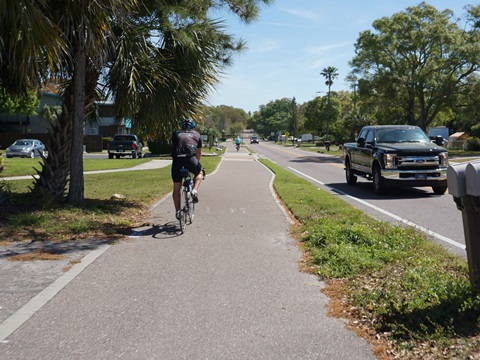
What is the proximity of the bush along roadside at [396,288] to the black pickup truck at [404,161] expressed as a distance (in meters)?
5.96

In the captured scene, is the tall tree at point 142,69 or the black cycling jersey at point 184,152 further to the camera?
the tall tree at point 142,69

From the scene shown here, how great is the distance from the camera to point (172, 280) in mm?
5754

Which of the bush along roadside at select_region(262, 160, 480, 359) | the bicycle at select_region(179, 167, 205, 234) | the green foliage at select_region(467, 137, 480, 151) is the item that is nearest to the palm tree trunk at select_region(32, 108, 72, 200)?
the bicycle at select_region(179, 167, 205, 234)

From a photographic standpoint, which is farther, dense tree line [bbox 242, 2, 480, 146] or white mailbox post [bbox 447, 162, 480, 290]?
dense tree line [bbox 242, 2, 480, 146]

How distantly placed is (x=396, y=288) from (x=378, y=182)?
10.2 meters

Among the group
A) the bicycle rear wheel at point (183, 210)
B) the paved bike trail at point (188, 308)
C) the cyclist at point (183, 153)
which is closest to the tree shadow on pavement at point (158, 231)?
the bicycle rear wheel at point (183, 210)

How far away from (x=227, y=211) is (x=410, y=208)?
4382 millimetres

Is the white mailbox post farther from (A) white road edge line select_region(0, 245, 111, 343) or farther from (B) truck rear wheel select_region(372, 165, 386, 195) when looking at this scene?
(B) truck rear wheel select_region(372, 165, 386, 195)

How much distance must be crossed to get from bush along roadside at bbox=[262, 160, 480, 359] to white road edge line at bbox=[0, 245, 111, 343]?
276 cm

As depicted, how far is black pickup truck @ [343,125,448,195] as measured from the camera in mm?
14172

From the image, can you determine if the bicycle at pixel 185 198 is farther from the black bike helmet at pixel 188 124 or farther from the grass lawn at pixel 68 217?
the grass lawn at pixel 68 217

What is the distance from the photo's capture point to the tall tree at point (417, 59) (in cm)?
3912

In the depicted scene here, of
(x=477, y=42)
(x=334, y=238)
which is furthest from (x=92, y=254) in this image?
(x=477, y=42)

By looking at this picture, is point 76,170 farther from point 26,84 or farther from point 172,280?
point 172,280
